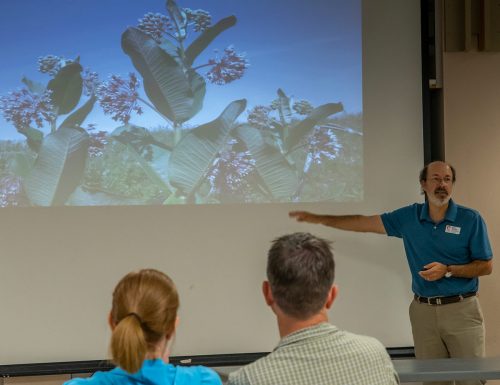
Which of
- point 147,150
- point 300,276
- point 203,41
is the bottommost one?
point 300,276

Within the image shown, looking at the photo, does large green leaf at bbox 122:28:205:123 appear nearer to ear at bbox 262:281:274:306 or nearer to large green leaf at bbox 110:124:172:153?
large green leaf at bbox 110:124:172:153

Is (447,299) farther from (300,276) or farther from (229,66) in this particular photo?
(300,276)

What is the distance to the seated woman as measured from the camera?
1625mm

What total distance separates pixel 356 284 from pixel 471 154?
1.06 meters

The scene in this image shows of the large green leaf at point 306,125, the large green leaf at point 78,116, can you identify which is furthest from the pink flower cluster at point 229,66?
the large green leaf at point 78,116

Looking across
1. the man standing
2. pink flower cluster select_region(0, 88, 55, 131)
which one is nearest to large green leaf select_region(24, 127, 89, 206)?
pink flower cluster select_region(0, 88, 55, 131)

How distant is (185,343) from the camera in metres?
4.27

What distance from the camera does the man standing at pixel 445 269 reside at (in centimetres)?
380

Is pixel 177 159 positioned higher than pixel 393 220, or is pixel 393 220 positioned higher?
pixel 177 159

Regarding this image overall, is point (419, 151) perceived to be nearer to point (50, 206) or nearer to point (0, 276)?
point (50, 206)

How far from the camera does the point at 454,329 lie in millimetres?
3801

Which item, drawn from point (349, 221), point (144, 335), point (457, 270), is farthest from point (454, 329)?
point (144, 335)

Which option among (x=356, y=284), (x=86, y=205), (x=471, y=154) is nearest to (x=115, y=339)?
(x=86, y=205)

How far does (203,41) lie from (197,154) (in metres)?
0.67
